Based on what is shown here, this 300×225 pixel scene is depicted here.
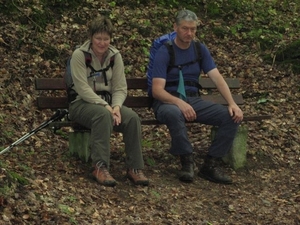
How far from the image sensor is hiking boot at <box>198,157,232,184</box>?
7.31 meters

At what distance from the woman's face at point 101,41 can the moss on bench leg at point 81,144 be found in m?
0.94

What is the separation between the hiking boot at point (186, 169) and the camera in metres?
7.11

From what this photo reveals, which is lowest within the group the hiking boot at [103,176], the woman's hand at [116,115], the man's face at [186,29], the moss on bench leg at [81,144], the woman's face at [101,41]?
the hiking boot at [103,176]

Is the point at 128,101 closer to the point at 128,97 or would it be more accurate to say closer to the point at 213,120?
the point at 128,97

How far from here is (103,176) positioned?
6.52 m

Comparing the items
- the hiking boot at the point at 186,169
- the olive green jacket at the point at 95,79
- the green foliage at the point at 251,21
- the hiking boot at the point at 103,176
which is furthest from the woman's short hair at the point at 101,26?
the green foliage at the point at 251,21

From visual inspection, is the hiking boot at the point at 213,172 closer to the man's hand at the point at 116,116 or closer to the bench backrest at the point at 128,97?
the bench backrest at the point at 128,97

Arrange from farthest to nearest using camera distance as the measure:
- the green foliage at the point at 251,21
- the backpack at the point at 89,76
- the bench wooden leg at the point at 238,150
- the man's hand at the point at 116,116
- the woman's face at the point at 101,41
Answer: the green foliage at the point at 251,21 < the bench wooden leg at the point at 238,150 < the backpack at the point at 89,76 < the woman's face at the point at 101,41 < the man's hand at the point at 116,116

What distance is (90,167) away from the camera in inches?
276

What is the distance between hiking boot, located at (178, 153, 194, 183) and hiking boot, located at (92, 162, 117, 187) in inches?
36.8

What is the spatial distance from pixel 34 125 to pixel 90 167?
162cm

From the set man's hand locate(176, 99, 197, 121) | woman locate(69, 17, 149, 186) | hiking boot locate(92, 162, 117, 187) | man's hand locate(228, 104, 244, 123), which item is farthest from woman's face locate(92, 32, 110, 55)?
man's hand locate(228, 104, 244, 123)

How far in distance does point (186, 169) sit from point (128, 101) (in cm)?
116

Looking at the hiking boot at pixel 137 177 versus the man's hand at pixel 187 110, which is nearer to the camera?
the hiking boot at pixel 137 177
